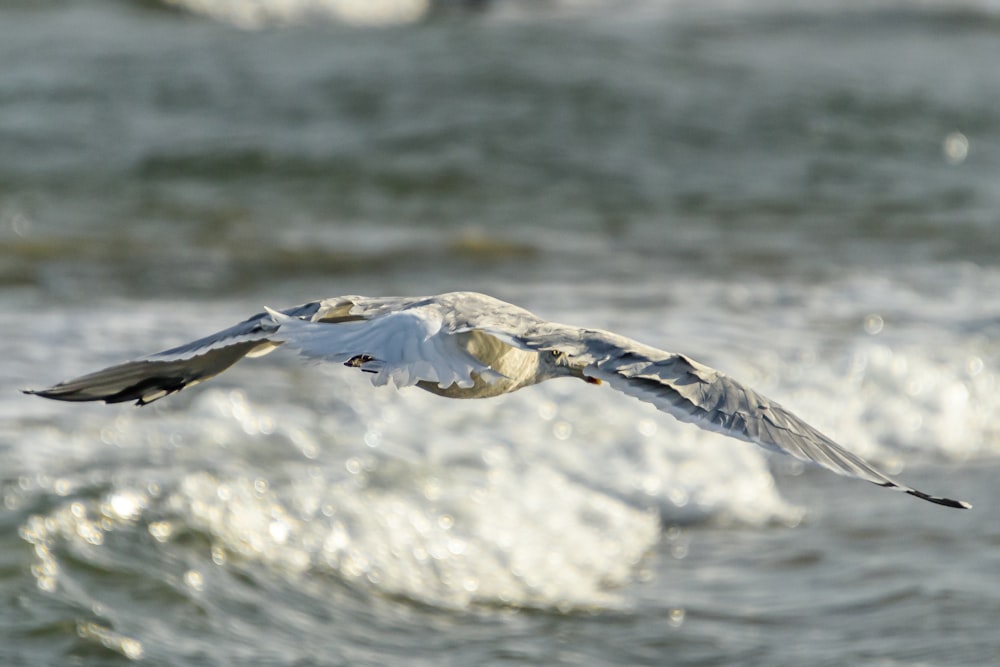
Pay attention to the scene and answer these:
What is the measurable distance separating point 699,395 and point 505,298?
16.3ft

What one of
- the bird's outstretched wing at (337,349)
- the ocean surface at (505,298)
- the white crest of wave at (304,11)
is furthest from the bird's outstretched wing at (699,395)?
the white crest of wave at (304,11)

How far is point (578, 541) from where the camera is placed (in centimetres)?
496

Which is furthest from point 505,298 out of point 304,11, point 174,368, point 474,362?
point 304,11

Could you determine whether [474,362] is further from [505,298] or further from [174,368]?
[505,298]

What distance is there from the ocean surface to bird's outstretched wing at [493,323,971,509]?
148cm

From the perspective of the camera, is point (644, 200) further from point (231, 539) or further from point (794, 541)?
point (231, 539)

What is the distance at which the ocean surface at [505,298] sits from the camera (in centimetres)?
418

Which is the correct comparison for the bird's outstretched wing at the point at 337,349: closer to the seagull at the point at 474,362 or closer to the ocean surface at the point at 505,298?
the seagull at the point at 474,362

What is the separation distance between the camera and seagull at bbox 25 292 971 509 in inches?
101

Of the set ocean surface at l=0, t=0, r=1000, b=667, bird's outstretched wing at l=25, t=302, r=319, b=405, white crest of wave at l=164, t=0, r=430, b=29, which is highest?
white crest of wave at l=164, t=0, r=430, b=29

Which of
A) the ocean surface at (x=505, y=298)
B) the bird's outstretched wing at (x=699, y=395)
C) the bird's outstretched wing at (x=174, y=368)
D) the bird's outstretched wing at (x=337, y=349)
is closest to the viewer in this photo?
the bird's outstretched wing at (x=699, y=395)

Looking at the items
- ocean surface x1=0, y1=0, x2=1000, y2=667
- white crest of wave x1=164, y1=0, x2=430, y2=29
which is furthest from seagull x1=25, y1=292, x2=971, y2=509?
white crest of wave x1=164, y1=0, x2=430, y2=29

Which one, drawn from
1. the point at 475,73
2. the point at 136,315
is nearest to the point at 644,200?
the point at 475,73

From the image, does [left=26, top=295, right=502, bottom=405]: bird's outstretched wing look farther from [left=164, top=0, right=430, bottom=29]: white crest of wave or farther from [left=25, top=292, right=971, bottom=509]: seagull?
[left=164, top=0, right=430, bottom=29]: white crest of wave
